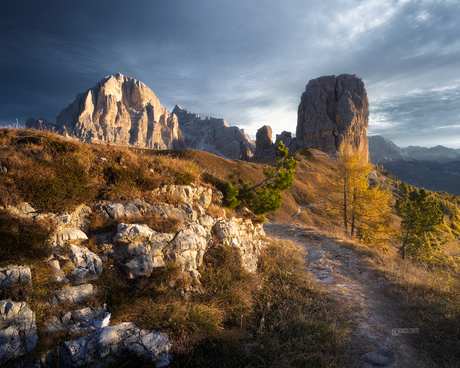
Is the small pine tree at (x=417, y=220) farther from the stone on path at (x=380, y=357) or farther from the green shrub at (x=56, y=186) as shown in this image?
the green shrub at (x=56, y=186)

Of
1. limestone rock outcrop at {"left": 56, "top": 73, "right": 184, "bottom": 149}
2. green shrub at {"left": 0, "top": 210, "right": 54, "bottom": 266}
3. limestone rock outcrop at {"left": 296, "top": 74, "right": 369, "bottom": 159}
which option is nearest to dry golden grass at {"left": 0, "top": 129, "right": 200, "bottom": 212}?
green shrub at {"left": 0, "top": 210, "right": 54, "bottom": 266}

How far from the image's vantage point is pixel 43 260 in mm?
3943

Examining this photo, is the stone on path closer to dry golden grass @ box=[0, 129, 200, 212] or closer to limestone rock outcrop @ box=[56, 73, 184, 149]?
dry golden grass @ box=[0, 129, 200, 212]

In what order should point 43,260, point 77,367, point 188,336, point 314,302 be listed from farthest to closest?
point 314,302, point 188,336, point 43,260, point 77,367

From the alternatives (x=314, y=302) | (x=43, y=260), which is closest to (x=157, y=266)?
(x=43, y=260)

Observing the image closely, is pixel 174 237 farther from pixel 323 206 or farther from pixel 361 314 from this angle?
pixel 323 206

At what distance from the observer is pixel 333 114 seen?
111688mm

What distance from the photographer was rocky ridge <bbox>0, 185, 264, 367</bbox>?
10.5 ft

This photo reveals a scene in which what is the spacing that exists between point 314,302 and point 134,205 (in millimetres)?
6305

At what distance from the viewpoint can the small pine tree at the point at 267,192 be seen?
9172 millimetres

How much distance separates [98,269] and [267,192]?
6830mm

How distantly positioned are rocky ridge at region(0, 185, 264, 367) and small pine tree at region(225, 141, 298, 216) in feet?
6.78

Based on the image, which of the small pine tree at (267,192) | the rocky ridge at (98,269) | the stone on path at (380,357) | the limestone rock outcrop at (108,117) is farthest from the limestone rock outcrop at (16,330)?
the limestone rock outcrop at (108,117)

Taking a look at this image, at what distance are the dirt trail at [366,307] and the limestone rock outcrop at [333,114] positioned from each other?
10003 cm
